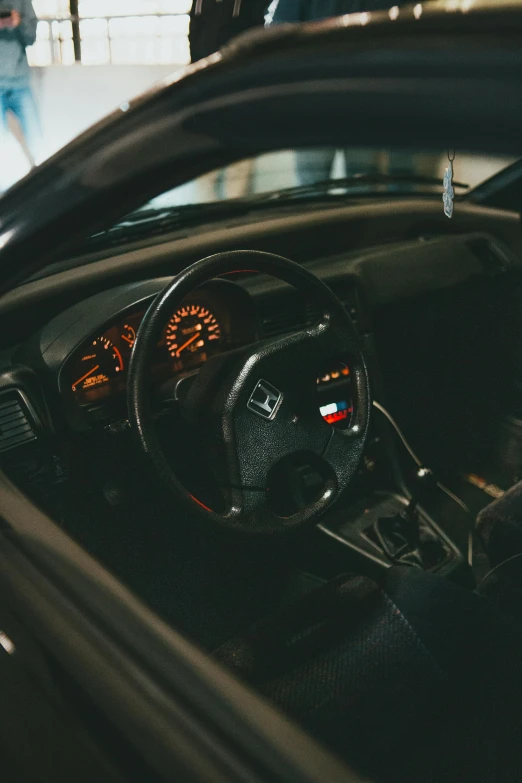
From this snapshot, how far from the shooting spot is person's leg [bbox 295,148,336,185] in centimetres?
324

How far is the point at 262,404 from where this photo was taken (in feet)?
6.03

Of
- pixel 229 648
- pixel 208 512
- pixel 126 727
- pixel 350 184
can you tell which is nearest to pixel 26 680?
pixel 126 727

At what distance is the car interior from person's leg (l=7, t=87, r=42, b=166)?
5.98 metres

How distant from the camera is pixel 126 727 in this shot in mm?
908

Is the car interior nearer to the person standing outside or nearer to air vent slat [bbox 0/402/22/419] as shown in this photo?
air vent slat [bbox 0/402/22/419]

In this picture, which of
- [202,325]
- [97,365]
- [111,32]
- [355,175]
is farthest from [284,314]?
[111,32]

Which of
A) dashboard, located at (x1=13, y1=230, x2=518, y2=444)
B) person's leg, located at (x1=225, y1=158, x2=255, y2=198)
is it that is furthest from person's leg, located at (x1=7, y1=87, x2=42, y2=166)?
dashboard, located at (x1=13, y1=230, x2=518, y2=444)

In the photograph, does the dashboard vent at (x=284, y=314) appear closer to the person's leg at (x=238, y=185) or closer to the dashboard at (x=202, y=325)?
the dashboard at (x=202, y=325)

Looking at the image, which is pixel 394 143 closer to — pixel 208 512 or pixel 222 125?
pixel 222 125

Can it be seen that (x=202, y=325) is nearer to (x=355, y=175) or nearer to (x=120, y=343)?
(x=120, y=343)

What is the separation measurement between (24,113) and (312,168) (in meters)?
6.28

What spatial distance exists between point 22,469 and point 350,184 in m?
1.92

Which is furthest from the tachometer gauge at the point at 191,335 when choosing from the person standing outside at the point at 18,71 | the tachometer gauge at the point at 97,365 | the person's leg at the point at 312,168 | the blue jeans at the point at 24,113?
the blue jeans at the point at 24,113

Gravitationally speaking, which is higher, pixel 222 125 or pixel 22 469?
pixel 222 125
